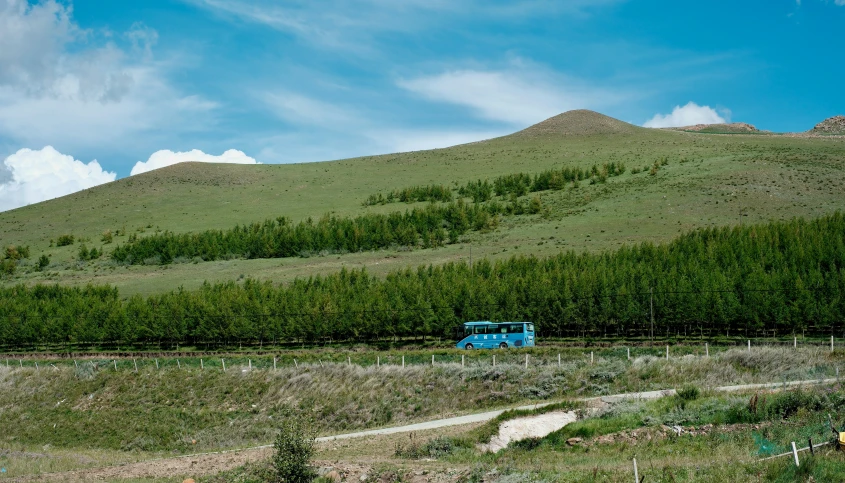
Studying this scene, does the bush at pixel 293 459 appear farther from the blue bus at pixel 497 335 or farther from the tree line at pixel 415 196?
the tree line at pixel 415 196

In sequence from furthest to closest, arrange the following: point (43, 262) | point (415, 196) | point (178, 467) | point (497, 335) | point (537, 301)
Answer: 1. point (415, 196)
2. point (43, 262)
3. point (537, 301)
4. point (497, 335)
5. point (178, 467)

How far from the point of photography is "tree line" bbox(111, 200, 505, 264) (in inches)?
4454

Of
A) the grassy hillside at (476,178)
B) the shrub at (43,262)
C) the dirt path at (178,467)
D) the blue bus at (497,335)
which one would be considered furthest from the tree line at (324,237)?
the dirt path at (178,467)

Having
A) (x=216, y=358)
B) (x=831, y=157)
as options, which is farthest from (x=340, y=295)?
(x=831, y=157)

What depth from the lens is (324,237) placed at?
11400cm

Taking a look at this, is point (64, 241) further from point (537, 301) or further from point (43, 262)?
point (537, 301)

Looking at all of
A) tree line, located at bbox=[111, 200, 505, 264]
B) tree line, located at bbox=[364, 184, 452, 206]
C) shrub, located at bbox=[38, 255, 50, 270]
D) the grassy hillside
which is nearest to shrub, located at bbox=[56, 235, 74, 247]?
the grassy hillside

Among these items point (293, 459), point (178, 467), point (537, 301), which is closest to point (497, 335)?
point (537, 301)

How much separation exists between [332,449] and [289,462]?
647cm

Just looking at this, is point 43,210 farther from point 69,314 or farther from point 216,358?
point 216,358

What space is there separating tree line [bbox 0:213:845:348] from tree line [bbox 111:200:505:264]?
24217 millimetres

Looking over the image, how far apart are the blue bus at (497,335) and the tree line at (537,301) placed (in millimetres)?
7806

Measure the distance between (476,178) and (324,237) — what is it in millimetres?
45259

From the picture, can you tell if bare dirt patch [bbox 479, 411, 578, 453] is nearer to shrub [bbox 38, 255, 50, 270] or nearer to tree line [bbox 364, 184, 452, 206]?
tree line [bbox 364, 184, 452, 206]
